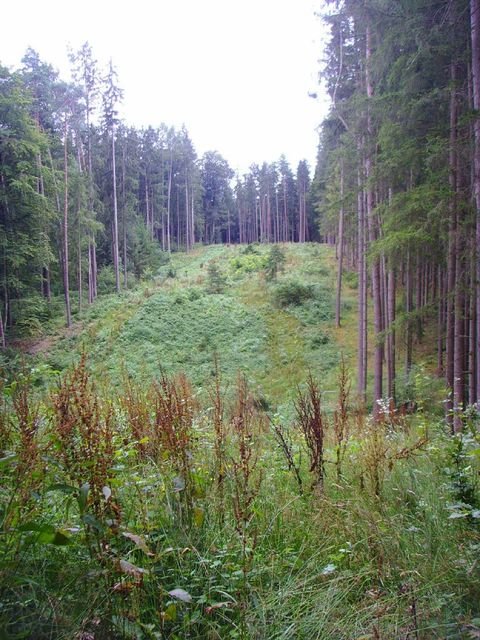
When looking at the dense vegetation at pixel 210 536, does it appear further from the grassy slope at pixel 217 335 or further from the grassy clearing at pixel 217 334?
the grassy slope at pixel 217 335

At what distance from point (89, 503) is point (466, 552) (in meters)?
2.23

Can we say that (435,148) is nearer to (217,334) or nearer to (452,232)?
(452,232)

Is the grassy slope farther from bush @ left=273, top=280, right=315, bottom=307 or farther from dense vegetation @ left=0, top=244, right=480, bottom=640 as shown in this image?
dense vegetation @ left=0, top=244, right=480, bottom=640

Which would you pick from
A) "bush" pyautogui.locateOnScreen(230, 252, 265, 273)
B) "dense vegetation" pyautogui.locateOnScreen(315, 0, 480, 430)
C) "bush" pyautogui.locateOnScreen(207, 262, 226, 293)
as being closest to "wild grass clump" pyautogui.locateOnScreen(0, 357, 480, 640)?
"dense vegetation" pyautogui.locateOnScreen(315, 0, 480, 430)

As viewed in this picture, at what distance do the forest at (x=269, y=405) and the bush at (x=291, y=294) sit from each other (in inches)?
4.6

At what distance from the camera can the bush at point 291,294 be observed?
22.8 meters

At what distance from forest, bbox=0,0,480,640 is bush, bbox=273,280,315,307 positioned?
0.38 ft

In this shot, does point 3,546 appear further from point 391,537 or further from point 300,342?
point 300,342

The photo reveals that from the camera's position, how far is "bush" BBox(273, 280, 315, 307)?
74.8 ft

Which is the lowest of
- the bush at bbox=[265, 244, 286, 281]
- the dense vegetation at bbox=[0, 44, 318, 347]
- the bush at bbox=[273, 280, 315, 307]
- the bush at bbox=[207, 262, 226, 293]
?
the bush at bbox=[273, 280, 315, 307]

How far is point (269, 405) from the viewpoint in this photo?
522 inches

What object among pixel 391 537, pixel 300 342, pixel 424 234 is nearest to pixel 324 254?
pixel 300 342

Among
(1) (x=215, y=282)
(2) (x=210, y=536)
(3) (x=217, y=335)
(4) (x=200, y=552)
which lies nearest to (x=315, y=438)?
(2) (x=210, y=536)

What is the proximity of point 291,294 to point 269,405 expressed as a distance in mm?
10874
